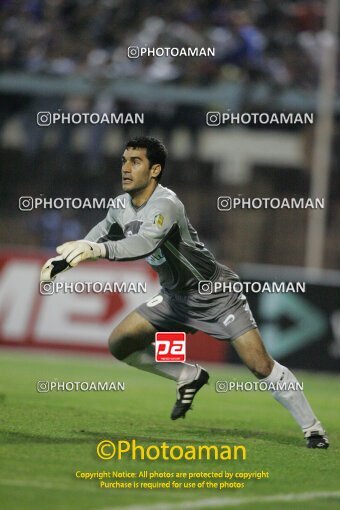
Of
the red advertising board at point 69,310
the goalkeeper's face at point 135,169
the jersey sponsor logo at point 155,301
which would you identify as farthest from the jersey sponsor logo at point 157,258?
the red advertising board at point 69,310

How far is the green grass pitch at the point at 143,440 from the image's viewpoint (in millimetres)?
6363

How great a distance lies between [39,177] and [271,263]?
12.1ft

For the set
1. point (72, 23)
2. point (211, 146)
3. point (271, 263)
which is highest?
point (72, 23)

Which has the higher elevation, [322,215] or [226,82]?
[226,82]

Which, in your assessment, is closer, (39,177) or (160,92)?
(39,177)

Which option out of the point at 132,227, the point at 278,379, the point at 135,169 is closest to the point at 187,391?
the point at 278,379

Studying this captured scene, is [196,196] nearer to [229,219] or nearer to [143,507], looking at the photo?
[229,219]

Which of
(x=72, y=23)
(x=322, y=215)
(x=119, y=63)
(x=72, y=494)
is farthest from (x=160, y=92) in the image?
(x=72, y=494)

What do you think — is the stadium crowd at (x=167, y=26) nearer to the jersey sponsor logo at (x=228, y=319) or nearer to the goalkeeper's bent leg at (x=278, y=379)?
the jersey sponsor logo at (x=228, y=319)

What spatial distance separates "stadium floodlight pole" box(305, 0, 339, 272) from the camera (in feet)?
50.9

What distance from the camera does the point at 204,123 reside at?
1697 cm

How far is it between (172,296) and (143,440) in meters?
1.18

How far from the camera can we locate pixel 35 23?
57.9 ft

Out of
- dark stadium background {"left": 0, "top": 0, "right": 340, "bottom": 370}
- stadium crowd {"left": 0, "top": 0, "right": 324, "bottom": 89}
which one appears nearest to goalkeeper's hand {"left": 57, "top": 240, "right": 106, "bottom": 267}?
dark stadium background {"left": 0, "top": 0, "right": 340, "bottom": 370}
